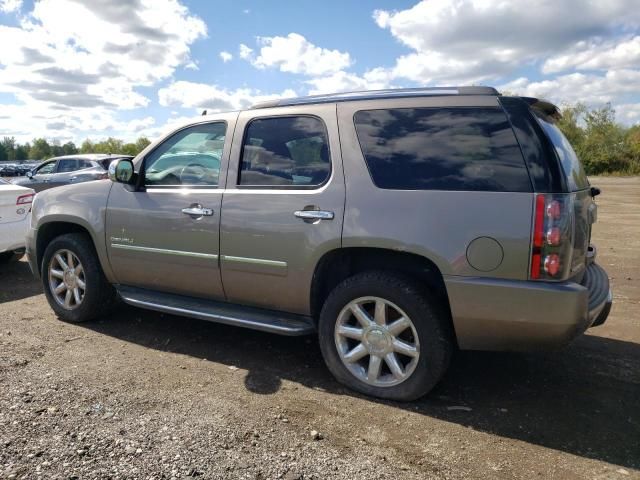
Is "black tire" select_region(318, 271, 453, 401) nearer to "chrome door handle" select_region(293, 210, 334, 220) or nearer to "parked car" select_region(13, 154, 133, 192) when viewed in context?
"chrome door handle" select_region(293, 210, 334, 220)

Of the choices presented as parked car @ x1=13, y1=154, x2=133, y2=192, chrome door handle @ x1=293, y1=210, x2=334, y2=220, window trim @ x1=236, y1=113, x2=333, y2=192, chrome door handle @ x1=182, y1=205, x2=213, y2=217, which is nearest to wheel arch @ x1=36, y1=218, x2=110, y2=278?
chrome door handle @ x1=182, y1=205, x2=213, y2=217

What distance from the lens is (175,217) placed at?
4098 mm

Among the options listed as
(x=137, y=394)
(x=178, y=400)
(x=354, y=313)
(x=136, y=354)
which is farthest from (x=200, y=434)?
(x=136, y=354)

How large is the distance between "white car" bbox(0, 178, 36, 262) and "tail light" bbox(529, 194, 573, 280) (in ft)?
20.0

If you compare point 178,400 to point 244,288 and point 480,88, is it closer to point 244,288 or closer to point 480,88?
point 244,288

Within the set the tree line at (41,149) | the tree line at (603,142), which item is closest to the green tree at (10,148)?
the tree line at (41,149)

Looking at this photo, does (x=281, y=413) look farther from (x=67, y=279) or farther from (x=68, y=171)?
(x=68, y=171)

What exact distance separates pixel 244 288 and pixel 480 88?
2.12 m

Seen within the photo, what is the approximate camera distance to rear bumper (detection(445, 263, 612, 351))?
9.43 ft

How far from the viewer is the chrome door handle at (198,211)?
3.93 metres

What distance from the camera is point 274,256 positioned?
12.0 ft

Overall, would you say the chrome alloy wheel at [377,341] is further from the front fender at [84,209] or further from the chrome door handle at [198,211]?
the front fender at [84,209]

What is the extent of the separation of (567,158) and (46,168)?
1634cm

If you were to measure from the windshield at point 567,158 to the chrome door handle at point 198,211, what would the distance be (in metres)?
2.34
